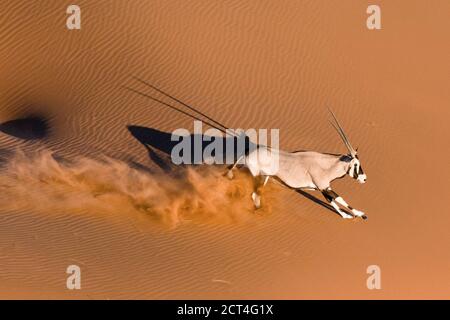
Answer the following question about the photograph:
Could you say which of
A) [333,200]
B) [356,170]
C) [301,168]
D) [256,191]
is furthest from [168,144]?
[356,170]

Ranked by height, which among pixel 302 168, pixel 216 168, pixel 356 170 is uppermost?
pixel 216 168

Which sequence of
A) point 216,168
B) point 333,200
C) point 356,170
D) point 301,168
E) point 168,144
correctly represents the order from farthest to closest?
point 168,144
point 216,168
point 333,200
point 301,168
point 356,170

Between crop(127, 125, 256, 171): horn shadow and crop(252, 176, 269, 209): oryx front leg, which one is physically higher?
crop(127, 125, 256, 171): horn shadow

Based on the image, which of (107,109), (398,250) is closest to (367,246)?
(398,250)

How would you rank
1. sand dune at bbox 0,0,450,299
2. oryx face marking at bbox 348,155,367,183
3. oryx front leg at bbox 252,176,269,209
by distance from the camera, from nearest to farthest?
sand dune at bbox 0,0,450,299 < oryx face marking at bbox 348,155,367,183 < oryx front leg at bbox 252,176,269,209

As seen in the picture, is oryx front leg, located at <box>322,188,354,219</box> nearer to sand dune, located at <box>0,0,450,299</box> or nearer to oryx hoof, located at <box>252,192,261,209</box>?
sand dune, located at <box>0,0,450,299</box>

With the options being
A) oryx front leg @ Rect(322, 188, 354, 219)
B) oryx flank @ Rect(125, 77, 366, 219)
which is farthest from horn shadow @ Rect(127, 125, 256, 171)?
oryx front leg @ Rect(322, 188, 354, 219)

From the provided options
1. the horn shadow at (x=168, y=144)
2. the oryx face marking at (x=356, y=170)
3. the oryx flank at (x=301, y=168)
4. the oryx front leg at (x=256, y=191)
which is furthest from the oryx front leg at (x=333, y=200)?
the horn shadow at (x=168, y=144)

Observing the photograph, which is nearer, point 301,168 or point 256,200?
point 301,168

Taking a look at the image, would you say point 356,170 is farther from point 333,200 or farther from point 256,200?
point 256,200
